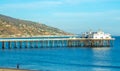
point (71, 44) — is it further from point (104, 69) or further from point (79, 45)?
point (104, 69)

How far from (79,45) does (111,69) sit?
2770 inches

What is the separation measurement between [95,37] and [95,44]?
8.04 feet

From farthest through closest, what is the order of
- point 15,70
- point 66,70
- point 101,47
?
point 101,47, point 66,70, point 15,70

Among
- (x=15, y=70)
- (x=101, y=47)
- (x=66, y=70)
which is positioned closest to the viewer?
(x=15, y=70)

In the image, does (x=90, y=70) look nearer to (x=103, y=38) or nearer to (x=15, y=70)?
(x=15, y=70)

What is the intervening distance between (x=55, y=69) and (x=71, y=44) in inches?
2894

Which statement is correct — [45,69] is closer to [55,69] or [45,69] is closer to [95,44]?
[55,69]

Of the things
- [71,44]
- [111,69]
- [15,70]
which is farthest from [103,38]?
[15,70]

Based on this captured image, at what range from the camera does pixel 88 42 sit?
13625cm

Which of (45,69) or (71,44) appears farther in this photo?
(71,44)

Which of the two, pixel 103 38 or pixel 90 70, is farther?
pixel 103 38

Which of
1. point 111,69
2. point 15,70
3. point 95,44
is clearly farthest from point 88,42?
point 15,70

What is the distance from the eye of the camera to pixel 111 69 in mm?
65188

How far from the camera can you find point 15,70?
57188 millimetres
